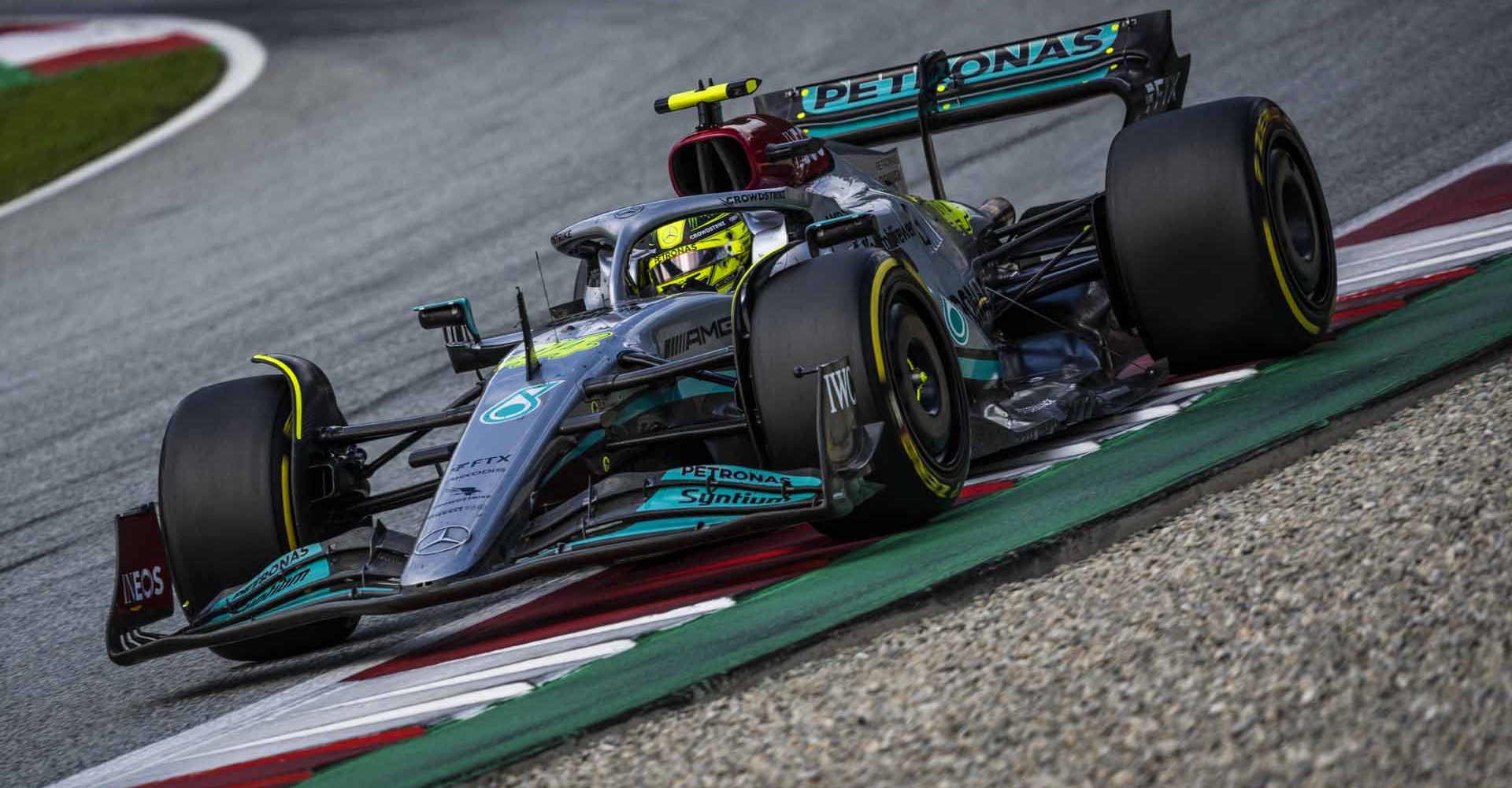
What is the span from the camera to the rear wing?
7859 mm

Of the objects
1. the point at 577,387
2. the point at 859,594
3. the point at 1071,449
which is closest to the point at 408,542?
the point at 577,387

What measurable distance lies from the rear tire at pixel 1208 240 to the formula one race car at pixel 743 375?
1 centimetres

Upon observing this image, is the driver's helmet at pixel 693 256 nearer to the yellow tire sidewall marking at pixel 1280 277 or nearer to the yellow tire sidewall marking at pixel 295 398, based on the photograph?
the yellow tire sidewall marking at pixel 295 398

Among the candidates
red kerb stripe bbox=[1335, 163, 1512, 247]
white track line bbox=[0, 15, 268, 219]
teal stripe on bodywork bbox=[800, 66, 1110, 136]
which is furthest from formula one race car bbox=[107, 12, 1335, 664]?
white track line bbox=[0, 15, 268, 219]

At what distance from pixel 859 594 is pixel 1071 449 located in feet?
6.29

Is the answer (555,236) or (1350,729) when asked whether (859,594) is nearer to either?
(1350,729)

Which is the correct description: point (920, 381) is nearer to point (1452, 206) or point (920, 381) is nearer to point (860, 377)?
point (860, 377)

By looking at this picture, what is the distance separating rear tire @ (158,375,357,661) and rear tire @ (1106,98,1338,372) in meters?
3.06

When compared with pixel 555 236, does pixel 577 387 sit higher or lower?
lower

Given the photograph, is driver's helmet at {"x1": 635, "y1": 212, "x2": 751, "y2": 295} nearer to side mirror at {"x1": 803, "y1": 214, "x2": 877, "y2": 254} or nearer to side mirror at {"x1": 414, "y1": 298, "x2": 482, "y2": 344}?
side mirror at {"x1": 414, "y1": 298, "x2": 482, "y2": 344}

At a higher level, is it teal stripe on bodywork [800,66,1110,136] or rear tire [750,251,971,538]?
teal stripe on bodywork [800,66,1110,136]

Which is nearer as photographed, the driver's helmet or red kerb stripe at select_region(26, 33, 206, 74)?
the driver's helmet

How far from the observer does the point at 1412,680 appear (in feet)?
10.9

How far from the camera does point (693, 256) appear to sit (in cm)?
641
